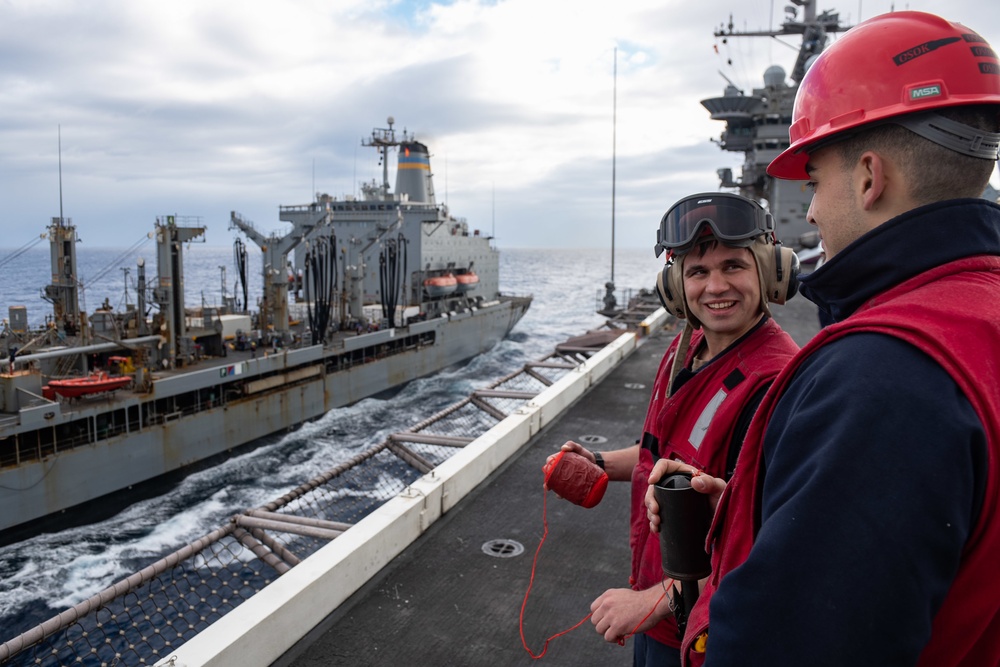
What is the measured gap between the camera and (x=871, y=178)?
1230mm

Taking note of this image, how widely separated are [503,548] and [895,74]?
4.17 m

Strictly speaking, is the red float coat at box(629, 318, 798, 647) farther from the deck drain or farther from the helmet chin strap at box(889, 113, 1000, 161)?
the deck drain

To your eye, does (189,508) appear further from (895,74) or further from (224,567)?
(895,74)

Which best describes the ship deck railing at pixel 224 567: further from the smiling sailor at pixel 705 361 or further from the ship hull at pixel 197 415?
the ship hull at pixel 197 415

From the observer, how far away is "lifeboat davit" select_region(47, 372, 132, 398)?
15359 mm

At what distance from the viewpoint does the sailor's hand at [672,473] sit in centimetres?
163

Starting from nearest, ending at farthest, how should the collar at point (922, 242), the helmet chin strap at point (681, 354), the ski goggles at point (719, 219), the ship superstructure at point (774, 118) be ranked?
the collar at point (922, 242) < the ski goggles at point (719, 219) < the helmet chin strap at point (681, 354) < the ship superstructure at point (774, 118)

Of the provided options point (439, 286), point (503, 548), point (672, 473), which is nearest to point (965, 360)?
point (672, 473)

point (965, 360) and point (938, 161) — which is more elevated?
point (938, 161)

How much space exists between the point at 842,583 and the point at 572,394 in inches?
330

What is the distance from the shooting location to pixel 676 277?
2479 mm

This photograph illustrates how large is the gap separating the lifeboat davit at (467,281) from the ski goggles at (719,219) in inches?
1295

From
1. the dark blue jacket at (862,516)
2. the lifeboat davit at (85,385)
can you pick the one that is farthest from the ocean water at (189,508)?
the dark blue jacket at (862,516)

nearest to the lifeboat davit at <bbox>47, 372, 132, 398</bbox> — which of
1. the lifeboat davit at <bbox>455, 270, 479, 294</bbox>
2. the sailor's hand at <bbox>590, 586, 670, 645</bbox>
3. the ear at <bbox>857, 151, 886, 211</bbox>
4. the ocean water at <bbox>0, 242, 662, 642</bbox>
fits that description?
the ocean water at <bbox>0, 242, 662, 642</bbox>
